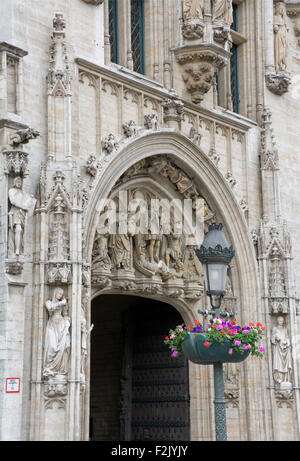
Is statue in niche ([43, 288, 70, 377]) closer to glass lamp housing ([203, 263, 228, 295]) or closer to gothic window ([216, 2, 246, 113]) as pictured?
glass lamp housing ([203, 263, 228, 295])

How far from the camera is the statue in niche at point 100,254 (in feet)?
49.1

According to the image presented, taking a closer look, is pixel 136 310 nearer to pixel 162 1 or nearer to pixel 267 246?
pixel 267 246

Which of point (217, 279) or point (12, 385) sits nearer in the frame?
point (217, 279)

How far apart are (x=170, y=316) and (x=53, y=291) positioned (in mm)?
4868

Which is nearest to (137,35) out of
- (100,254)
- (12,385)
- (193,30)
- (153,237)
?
(193,30)

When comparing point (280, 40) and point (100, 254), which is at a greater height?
point (280, 40)

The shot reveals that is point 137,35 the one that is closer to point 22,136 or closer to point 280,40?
point 280,40

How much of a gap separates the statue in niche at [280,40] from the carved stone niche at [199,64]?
2.78 metres

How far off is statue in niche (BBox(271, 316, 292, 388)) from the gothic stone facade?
3 centimetres

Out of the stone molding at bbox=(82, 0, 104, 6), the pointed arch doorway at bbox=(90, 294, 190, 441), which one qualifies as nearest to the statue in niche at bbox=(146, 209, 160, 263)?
the pointed arch doorway at bbox=(90, 294, 190, 441)

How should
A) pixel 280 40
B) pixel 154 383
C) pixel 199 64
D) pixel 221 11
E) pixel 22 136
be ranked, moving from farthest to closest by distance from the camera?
1. pixel 280 40
2. pixel 154 383
3. pixel 221 11
4. pixel 199 64
5. pixel 22 136

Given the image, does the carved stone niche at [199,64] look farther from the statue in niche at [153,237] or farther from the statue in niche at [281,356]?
the statue in niche at [281,356]

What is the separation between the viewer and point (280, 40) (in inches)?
776

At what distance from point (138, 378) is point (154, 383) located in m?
0.48
